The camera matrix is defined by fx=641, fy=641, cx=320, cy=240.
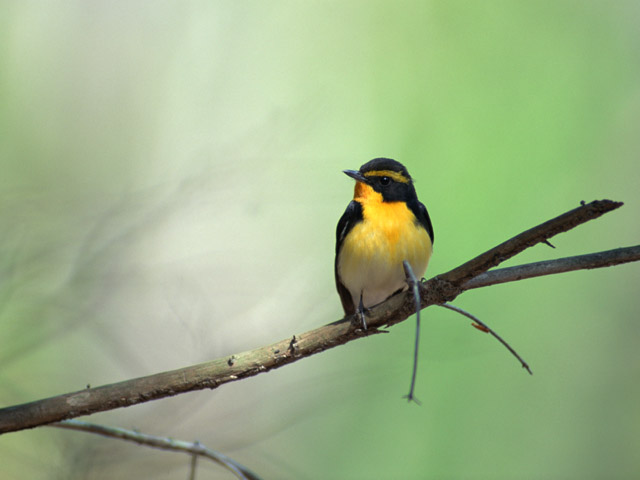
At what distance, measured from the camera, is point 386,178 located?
127 inches

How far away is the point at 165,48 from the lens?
5273 mm

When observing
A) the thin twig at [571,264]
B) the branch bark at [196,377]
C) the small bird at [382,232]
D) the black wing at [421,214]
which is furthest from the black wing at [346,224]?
the thin twig at [571,264]

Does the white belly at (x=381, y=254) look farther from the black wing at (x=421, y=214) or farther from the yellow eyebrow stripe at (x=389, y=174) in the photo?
the yellow eyebrow stripe at (x=389, y=174)

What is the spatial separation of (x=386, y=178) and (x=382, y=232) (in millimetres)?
320

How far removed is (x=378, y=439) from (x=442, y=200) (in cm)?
180

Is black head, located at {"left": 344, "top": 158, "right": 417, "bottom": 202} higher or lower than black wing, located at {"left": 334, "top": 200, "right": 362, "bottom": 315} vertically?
higher

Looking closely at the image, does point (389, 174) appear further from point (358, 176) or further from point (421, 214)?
point (421, 214)

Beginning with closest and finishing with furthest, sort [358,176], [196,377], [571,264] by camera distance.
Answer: [571,264], [196,377], [358,176]

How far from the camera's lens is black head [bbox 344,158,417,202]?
321 cm

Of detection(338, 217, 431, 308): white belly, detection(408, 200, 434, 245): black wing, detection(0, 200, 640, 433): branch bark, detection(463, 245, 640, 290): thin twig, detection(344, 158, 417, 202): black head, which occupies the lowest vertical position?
detection(0, 200, 640, 433): branch bark

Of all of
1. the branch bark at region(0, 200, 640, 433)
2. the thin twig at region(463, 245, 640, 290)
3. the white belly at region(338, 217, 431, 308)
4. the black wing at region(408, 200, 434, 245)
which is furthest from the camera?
the black wing at region(408, 200, 434, 245)

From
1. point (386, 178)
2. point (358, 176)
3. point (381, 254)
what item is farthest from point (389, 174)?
point (381, 254)

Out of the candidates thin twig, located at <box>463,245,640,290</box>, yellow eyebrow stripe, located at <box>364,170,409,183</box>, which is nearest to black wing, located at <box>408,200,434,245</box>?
yellow eyebrow stripe, located at <box>364,170,409,183</box>

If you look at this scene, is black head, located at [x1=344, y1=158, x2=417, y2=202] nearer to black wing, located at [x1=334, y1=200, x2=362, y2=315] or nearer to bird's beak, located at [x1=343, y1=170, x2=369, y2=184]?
bird's beak, located at [x1=343, y1=170, x2=369, y2=184]
